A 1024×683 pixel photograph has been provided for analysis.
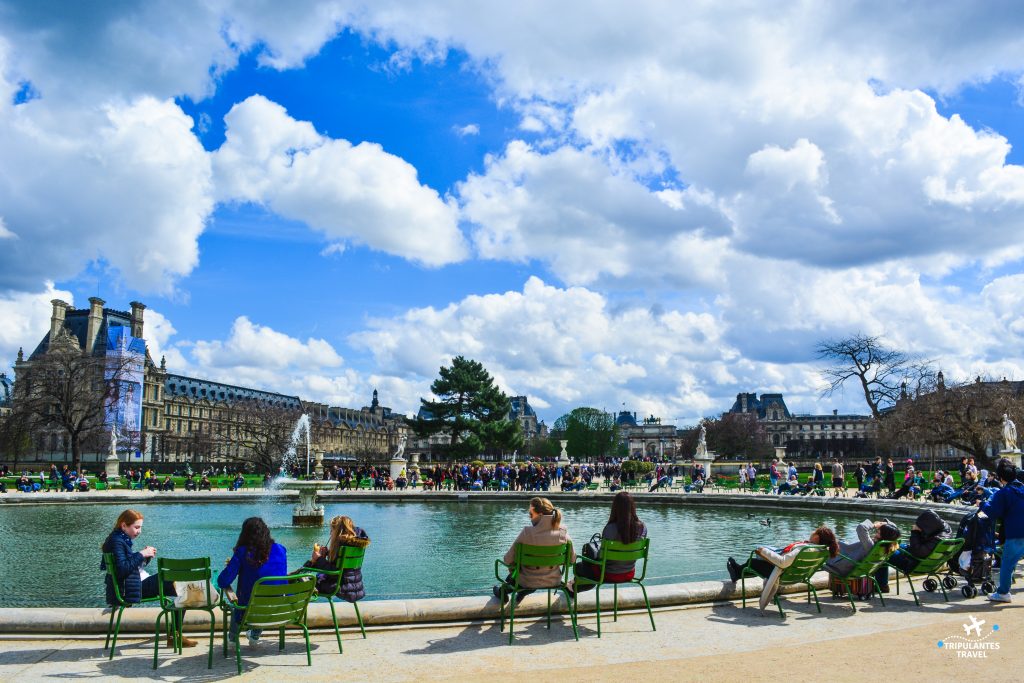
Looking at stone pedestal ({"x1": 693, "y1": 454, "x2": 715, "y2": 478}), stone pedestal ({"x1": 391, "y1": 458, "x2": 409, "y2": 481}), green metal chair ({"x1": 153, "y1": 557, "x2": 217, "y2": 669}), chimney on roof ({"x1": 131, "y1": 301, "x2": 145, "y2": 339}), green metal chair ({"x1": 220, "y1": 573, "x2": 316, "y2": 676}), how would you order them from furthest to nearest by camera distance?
chimney on roof ({"x1": 131, "y1": 301, "x2": 145, "y2": 339}), stone pedestal ({"x1": 391, "y1": 458, "x2": 409, "y2": 481}), stone pedestal ({"x1": 693, "y1": 454, "x2": 715, "y2": 478}), green metal chair ({"x1": 153, "y1": 557, "x2": 217, "y2": 669}), green metal chair ({"x1": 220, "y1": 573, "x2": 316, "y2": 676})

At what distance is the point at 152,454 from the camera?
A: 11625cm

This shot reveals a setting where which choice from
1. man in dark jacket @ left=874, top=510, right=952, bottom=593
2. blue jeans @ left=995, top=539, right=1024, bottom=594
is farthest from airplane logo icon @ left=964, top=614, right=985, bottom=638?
man in dark jacket @ left=874, top=510, right=952, bottom=593

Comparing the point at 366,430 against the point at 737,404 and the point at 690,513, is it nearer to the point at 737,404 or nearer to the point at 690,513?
the point at 737,404

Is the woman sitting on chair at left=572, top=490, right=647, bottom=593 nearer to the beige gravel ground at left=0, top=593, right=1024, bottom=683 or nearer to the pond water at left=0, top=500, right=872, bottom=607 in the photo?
the beige gravel ground at left=0, top=593, right=1024, bottom=683

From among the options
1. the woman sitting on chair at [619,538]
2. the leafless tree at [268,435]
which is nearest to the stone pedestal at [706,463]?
the leafless tree at [268,435]

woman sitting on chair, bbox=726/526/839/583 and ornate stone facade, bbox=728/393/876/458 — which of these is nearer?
woman sitting on chair, bbox=726/526/839/583

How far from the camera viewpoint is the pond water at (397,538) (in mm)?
12820

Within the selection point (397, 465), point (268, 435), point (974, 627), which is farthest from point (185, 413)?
point (974, 627)

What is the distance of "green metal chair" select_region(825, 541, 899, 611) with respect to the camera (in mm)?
9164

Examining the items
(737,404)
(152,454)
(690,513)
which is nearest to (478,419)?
(690,513)

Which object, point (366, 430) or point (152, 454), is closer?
point (152, 454)

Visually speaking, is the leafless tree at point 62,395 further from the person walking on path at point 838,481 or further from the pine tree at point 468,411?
the person walking on path at point 838,481

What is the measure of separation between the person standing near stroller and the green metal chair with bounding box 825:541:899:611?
4.20 ft

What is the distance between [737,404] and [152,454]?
12678cm
